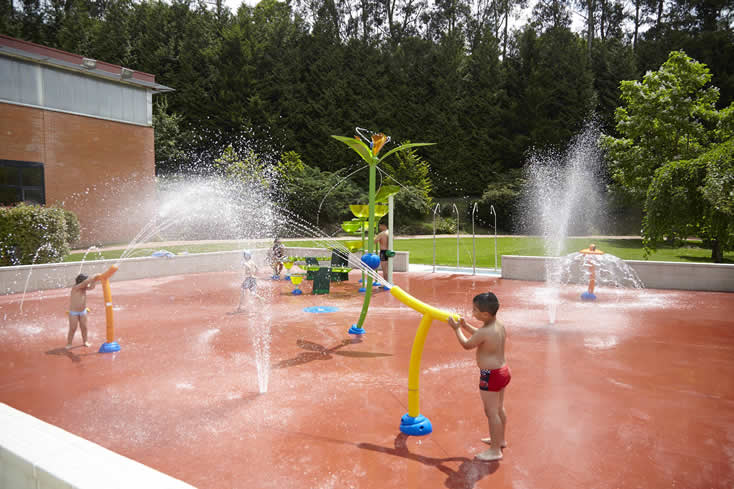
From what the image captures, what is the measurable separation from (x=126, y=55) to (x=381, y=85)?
75.8ft

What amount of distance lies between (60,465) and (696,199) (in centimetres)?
1746

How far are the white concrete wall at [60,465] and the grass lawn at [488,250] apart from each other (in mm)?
16941

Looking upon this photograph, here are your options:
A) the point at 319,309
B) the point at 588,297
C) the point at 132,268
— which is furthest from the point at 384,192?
the point at 132,268

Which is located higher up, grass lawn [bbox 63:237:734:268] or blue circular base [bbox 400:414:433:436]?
A: grass lawn [bbox 63:237:734:268]

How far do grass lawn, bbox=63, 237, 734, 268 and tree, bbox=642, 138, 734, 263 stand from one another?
221 inches

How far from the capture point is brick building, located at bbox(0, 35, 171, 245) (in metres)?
22.0

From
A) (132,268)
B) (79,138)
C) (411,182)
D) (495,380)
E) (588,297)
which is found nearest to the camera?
(495,380)

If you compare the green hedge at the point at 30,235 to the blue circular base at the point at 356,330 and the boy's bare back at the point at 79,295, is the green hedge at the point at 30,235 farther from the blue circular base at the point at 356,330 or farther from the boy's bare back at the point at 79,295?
the blue circular base at the point at 356,330

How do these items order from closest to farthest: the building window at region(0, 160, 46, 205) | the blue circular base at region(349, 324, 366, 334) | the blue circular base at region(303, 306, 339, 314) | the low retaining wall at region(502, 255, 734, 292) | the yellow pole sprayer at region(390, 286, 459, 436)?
the yellow pole sprayer at region(390, 286, 459, 436), the blue circular base at region(349, 324, 366, 334), the blue circular base at region(303, 306, 339, 314), the low retaining wall at region(502, 255, 734, 292), the building window at region(0, 160, 46, 205)

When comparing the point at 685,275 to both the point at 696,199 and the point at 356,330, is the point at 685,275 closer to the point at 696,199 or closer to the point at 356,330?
the point at 696,199

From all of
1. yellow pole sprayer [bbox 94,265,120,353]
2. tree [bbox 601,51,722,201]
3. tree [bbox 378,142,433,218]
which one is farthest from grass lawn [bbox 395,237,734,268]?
yellow pole sprayer [bbox 94,265,120,353]

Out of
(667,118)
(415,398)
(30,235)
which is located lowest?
(415,398)

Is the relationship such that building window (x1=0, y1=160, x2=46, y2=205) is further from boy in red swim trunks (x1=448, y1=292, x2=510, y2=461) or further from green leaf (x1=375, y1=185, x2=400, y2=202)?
boy in red swim trunks (x1=448, y1=292, x2=510, y2=461)

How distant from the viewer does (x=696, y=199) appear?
15.1 metres
